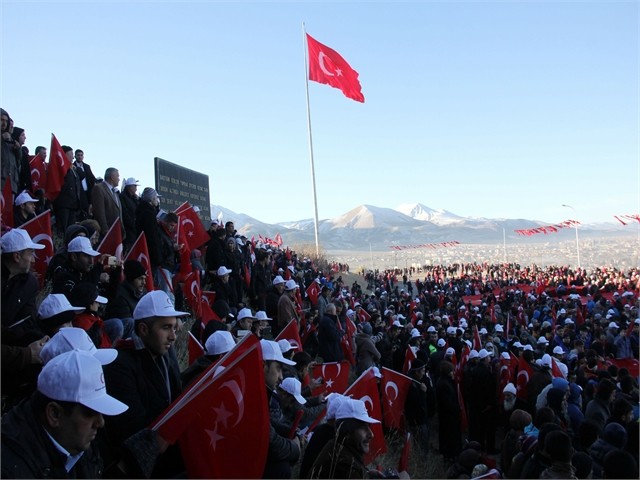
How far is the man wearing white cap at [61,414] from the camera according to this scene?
106 inches

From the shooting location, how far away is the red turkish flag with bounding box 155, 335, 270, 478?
11.8 ft

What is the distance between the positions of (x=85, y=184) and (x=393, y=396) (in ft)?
22.5

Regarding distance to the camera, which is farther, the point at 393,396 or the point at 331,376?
the point at 393,396

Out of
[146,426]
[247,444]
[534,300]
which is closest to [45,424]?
[146,426]

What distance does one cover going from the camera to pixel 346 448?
14.1 ft

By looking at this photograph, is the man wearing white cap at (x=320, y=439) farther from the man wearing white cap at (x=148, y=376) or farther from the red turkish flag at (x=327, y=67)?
the red turkish flag at (x=327, y=67)

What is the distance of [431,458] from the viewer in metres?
10.2

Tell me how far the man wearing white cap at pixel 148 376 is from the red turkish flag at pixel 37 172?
26.6 feet

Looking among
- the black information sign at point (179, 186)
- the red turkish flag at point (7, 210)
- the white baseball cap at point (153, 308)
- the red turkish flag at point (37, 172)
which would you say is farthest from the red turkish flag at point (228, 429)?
the black information sign at point (179, 186)

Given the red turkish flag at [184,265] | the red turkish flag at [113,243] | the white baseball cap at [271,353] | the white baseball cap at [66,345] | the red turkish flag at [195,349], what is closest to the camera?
the white baseball cap at [66,345]

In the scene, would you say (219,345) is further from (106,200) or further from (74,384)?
(106,200)

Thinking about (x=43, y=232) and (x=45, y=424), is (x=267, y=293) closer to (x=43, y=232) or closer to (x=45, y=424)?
(x=43, y=232)

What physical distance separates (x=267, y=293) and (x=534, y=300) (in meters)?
18.7

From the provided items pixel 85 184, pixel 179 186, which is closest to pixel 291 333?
pixel 85 184
